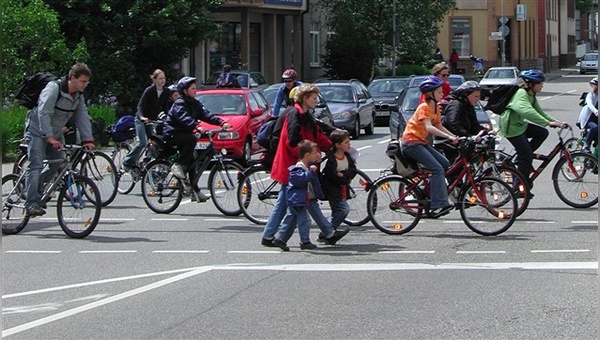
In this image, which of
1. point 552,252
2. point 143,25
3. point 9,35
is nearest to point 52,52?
point 9,35

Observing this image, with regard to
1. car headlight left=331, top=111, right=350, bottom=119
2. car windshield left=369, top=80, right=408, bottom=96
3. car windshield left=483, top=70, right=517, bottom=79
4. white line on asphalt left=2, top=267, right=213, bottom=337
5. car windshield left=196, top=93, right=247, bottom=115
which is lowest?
white line on asphalt left=2, top=267, right=213, bottom=337

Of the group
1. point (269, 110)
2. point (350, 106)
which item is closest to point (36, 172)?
point (269, 110)

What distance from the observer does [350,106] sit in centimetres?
3136

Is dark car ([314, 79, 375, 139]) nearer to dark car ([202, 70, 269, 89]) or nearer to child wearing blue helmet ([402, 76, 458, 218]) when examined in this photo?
dark car ([202, 70, 269, 89])

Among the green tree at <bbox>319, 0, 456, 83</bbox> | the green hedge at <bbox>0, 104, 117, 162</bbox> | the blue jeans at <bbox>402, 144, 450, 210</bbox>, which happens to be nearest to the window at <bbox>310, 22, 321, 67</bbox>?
the green tree at <bbox>319, 0, 456, 83</bbox>

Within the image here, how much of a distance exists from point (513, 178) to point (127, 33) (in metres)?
21.0

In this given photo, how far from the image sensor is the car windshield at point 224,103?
23328 millimetres

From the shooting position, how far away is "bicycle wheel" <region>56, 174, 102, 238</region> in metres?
13.0

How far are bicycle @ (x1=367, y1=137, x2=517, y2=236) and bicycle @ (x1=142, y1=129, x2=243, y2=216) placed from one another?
2.35 m

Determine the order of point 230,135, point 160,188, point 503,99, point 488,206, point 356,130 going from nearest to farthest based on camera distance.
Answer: point 488,206 → point 503,99 → point 160,188 → point 230,135 → point 356,130

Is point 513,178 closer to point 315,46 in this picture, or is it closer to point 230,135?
point 230,135

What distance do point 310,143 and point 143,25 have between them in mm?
20946

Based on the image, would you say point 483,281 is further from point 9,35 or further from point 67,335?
point 9,35

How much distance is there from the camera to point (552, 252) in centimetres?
1173
